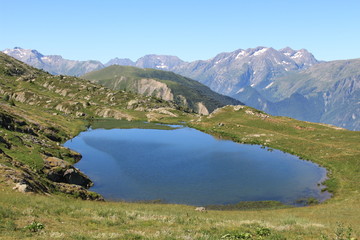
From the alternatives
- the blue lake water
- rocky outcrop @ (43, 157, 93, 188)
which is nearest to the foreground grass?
rocky outcrop @ (43, 157, 93, 188)

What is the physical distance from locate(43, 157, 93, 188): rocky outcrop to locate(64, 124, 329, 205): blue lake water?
4.02 metres

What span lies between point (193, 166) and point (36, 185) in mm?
47542

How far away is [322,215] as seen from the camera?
133 feet

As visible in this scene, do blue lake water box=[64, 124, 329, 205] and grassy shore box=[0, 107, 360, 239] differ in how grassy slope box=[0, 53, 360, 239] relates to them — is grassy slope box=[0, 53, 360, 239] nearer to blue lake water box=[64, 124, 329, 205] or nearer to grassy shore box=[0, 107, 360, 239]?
grassy shore box=[0, 107, 360, 239]

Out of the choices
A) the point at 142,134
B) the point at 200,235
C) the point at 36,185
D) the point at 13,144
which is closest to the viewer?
the point at 200,235

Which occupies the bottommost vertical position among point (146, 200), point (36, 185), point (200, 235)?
point (146, 200)

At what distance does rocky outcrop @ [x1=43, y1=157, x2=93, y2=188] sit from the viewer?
5300 centimetres

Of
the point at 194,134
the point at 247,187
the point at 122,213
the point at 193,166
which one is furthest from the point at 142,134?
the point at 122,213

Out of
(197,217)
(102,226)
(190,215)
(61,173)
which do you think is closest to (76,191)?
(61,173)

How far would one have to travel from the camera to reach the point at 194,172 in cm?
7388

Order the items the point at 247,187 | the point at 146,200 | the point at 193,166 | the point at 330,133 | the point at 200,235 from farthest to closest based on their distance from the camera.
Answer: the point at 330,133 → the point at 193,166 → the point at 247,187 → the point at 146,200 → the point at 200,235

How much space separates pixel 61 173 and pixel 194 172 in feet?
108

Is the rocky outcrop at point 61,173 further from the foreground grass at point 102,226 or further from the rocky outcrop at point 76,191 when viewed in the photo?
the foreground grass at point 102,226

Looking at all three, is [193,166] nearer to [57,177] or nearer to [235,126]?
[57,177]
